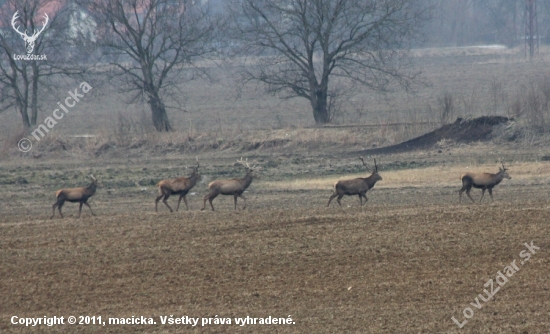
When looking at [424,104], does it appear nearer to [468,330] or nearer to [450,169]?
[450,169]

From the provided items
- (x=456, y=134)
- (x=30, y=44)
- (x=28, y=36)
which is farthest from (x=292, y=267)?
(x=30, y=44)

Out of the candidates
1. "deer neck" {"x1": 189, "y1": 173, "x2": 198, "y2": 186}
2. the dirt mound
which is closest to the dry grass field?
the dirt mound

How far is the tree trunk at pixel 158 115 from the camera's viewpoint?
4019 centimetres

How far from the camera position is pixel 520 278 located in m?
12.7

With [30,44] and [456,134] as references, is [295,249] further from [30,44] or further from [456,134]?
[30,44]

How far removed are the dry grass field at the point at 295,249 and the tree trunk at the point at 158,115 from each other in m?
8.33

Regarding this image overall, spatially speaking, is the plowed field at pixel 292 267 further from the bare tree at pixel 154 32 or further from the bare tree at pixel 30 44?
the bare tree at pixel 30 44

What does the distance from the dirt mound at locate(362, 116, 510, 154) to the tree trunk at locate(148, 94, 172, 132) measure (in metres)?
11.3

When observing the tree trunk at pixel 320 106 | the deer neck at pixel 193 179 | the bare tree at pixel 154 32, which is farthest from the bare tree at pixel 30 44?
the deer neck at pixel 193 179

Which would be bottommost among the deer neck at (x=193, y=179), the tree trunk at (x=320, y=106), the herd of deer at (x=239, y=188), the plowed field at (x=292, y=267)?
the plowed field at (x=292, y=267)

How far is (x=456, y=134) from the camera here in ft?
107

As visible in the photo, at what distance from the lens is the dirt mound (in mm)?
32406

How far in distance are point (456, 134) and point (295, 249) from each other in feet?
61.6

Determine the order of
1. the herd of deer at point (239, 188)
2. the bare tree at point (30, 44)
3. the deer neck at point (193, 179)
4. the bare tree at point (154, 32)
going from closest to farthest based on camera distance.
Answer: the herd of deer at point (239, 188) → the deer neck at point (193, 179) → the bare tree at point (154, 32) → the bare tree at point (30, 44)
